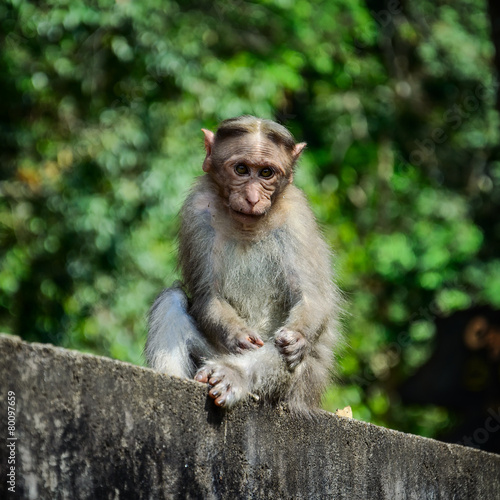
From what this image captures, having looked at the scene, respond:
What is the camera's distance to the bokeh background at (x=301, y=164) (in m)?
9.96

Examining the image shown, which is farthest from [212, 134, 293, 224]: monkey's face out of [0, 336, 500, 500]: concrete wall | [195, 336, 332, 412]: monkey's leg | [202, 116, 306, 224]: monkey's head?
[0, 336, 500, 500]: concrete wall

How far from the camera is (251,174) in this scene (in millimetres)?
5023

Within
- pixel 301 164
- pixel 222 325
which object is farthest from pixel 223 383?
pixel 301 164

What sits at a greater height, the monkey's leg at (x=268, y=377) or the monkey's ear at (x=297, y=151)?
the monkey's ear at (x=297, y=151)

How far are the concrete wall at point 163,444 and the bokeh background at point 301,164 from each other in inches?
133

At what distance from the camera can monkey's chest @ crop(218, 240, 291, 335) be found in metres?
5.20

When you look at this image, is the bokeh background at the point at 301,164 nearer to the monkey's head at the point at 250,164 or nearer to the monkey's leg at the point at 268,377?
the monkey's head at the point at 250,164

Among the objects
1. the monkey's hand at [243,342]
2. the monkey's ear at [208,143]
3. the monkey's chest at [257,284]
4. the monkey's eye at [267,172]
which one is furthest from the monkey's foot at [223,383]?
the monkey's ear at [208,143]

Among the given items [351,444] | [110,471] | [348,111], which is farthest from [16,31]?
[110,471]

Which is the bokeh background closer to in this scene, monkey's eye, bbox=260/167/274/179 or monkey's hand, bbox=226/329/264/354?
monkey's eye, bbox=260/167/274/179

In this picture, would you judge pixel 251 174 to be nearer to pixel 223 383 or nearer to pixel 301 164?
pixel 223 383

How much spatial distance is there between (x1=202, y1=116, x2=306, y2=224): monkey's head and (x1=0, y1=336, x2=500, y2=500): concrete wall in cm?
128

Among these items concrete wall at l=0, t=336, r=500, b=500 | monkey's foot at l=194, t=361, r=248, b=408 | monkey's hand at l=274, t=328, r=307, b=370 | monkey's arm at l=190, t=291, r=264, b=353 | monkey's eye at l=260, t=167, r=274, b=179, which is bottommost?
concrete wall at l=0, t=336, r=500, b=500

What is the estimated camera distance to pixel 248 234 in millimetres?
5242
